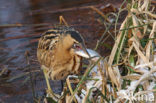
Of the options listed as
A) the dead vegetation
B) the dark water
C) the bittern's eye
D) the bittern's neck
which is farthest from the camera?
the dark water

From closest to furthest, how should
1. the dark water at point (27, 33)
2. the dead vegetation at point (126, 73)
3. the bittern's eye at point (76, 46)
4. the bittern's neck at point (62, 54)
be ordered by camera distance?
the dead vegetation at point (126, 73), the bittern's eye at point (76, 46), the bittern's neck at point (62, 54), the dark water at point (27, 33)

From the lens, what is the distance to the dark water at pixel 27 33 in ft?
7.38

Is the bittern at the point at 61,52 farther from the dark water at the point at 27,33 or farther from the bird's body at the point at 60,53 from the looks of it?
the dark water at the point at 27,33

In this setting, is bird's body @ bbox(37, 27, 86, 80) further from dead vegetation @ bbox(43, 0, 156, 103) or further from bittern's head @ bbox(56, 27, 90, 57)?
dead vegetation @ bbox(43, 0, 156, 103)

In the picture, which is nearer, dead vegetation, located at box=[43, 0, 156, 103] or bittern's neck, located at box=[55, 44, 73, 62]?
dead vegetation, located at box=[43, 0, 156, 103]

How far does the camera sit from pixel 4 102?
211cm

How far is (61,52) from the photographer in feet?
6.47

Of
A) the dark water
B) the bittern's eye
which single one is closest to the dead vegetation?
the bittern's eye

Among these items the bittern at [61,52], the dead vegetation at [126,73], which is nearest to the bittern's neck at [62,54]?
the bittern at [61,52]

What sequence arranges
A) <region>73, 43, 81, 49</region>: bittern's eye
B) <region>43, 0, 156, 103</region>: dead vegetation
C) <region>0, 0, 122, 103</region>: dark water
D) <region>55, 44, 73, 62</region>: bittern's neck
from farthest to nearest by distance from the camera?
<region>0, 0, 122, 103</region>: dark water < <region>55, 44, 73, 62</region>: bittern's neck < <region>73, 43, 81, 49</region>: bittern's eye < <region>43, 0, 156, 103</region>: dead vegetation

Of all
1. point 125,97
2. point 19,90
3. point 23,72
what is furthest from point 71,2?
point 125,97

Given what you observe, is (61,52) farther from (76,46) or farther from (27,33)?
(27,33)

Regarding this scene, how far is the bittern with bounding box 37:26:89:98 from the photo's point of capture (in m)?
1.82

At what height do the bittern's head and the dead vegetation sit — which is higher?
the bittern's head
